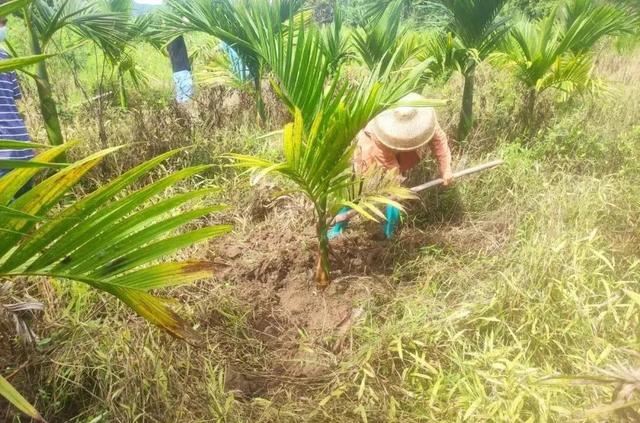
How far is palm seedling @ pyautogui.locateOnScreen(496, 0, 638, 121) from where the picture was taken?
3.52m

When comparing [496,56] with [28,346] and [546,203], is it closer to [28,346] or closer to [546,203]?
[546,203]

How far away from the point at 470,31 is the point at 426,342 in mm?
2513

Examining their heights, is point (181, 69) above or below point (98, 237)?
below

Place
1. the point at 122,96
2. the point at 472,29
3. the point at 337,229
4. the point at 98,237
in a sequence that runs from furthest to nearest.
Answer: the point at 122,96, the point at 472,29, the point at 337,229, the point at 98,237

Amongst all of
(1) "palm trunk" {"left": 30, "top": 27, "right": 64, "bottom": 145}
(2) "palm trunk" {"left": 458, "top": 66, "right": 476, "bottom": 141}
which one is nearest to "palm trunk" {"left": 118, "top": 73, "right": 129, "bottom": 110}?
(1) "palm trunk" {"left": 30, "top": 27, "right": 64, "bottom": 145}

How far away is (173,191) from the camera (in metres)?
3.17

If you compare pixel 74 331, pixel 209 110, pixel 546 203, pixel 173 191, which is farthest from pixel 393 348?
pixel 209 110

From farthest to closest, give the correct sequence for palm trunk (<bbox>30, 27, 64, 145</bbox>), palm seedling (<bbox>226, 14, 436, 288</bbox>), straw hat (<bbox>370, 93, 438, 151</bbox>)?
1. palm trunk (<bbox>30, 27, 64, 145</bbox>)
2. straw hat (<bbox>370, 93, 438, 151</bbox>)
3. palm seedling (<bbox>226, 14, 436, 288</bbox>)

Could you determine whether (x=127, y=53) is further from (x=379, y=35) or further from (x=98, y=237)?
(x=98, y=237)

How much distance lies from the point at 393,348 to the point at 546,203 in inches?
61.9

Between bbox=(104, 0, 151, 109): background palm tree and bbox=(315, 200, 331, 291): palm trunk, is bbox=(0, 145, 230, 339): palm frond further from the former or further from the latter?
bbox=(104, 0, 151, 109): background palm tree

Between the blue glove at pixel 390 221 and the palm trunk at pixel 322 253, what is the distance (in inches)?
21.5

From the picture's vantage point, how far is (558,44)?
3.64m

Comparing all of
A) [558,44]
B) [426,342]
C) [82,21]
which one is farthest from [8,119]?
[558,44]
